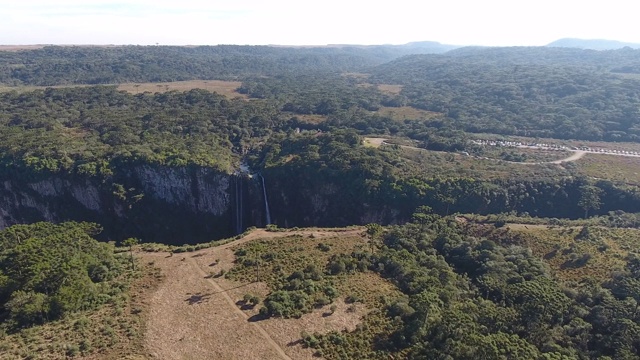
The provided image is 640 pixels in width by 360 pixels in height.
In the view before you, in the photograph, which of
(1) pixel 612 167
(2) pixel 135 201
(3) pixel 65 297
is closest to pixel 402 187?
(1) pixel 612 167

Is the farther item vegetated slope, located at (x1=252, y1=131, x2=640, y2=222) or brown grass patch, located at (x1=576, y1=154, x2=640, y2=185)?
brown grass patch, located at (x1=576, y1=154, x2=640, y2=185)

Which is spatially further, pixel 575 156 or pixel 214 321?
pixel 575 156

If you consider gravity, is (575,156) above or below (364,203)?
above

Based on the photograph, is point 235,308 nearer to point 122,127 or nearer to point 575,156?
point 122,127

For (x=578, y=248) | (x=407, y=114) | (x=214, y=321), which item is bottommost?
(x=214, y=321)

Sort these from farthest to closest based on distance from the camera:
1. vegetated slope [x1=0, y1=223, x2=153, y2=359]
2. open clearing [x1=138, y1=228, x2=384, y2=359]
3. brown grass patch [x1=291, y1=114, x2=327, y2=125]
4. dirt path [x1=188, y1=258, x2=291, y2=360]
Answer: brown grass patch [x1=291, y1=114, x2=327, y2=125], dirt path [x1=188, y1=258, x2=291, y2=360], open clearing [x1=138, y1=228, x2=384, y2=359], vegetated slope [x1=0, y1=223, x2=153, y2=359]

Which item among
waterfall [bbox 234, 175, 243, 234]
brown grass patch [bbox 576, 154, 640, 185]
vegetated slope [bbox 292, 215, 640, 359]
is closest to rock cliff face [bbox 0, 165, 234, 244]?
waterfall [bbox 234, 175, 243, 234]

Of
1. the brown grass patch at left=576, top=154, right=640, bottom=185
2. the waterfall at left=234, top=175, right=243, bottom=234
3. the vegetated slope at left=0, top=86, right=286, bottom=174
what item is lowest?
the waterfall at left=234, top=175, right=243, bottom=234

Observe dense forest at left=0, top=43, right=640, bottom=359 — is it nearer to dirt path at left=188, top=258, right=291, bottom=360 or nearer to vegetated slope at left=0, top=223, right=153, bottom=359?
vegetated slope at left=0, top=223, right=153, bottom=359

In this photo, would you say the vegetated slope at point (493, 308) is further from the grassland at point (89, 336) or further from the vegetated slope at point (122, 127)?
the vegetated slope at point (122, 127)
